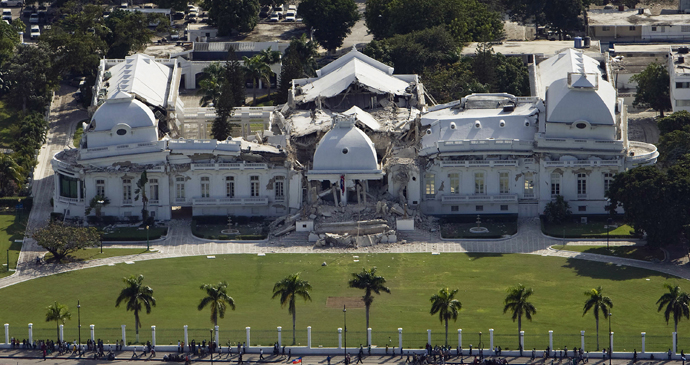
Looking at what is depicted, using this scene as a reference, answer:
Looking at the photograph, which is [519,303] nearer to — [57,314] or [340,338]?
[340,338]

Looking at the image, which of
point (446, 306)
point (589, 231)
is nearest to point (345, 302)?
point (446, 306)

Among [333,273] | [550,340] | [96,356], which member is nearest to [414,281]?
[333,273]

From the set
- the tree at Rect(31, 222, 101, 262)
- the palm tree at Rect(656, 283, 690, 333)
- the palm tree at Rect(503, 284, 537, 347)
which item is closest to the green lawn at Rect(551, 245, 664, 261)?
the palm tree at Rect(656, 283, 690, 333)

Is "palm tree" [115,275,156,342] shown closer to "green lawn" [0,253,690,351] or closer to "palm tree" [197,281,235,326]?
"green lawn" [0,253,690,351]

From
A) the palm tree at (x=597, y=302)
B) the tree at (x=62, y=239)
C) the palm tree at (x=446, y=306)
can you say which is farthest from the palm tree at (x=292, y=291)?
the tree at (x=62, y=239)

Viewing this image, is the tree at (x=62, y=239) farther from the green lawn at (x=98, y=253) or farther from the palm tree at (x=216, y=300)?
the palm tree at (x=216, y=300)

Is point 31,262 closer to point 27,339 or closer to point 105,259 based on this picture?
point 105,259

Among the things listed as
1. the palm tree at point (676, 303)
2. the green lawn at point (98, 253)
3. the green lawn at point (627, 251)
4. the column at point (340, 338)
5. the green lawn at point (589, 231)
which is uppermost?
the green lawn at point (589, 231)
